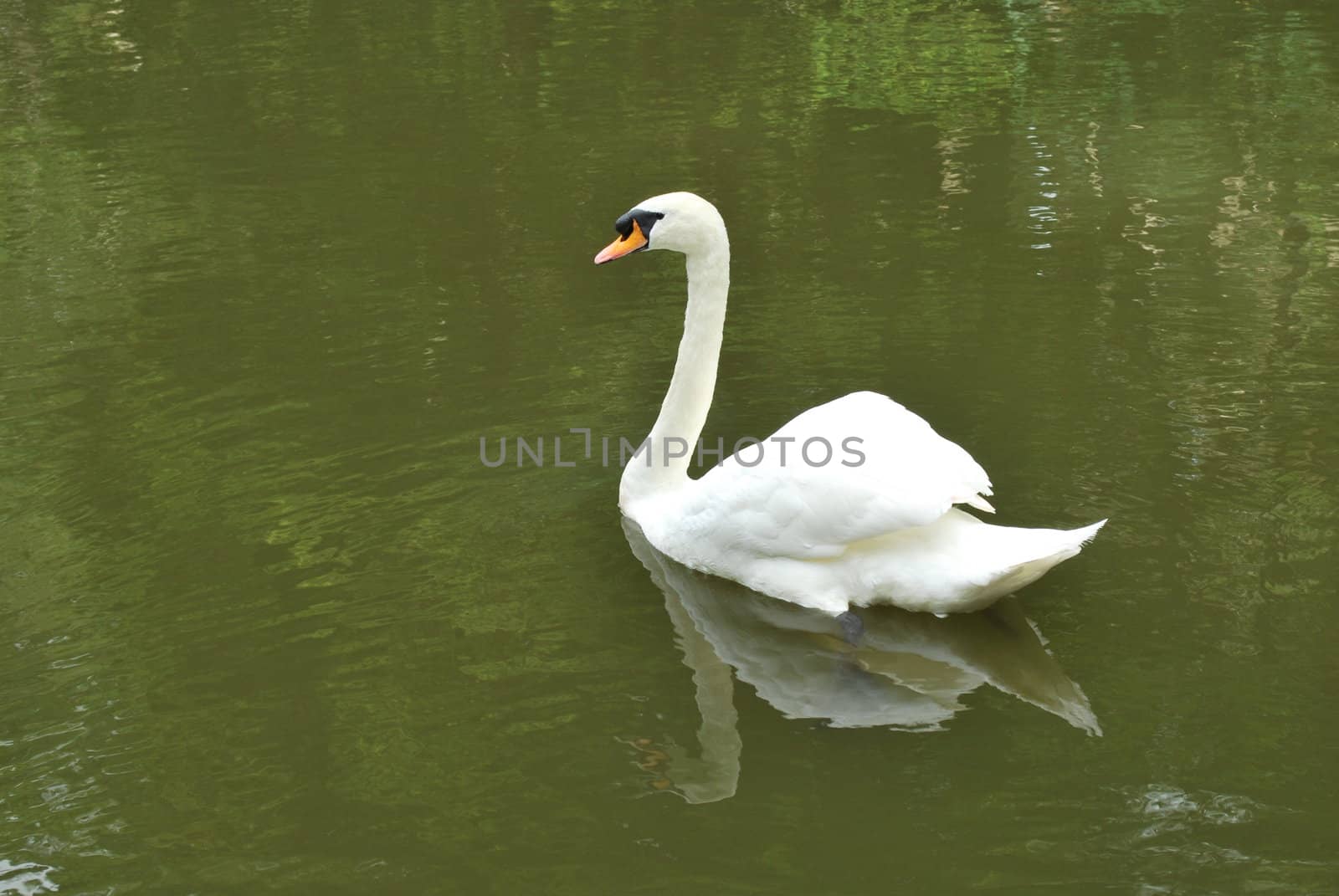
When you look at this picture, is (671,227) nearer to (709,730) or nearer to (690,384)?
(690,384)

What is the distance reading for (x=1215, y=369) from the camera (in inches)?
316

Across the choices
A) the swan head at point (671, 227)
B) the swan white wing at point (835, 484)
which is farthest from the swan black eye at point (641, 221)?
the swan white wing at point (835, 484)

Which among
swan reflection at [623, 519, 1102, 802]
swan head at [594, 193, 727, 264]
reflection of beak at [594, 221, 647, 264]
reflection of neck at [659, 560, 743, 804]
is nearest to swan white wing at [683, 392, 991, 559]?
swan reflection at [623, 519, 1102, 802]

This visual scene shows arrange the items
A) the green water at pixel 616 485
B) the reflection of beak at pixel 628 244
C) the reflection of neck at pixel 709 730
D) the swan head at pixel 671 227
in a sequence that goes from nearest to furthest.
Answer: the green water at pixel 616 485
the reflection of neck at pixel 709 730
the swan head at pixel 671 227
the reflection of beak at pixel 628 244

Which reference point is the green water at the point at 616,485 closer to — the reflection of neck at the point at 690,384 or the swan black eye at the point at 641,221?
the reflection of neck at the point at 690,384

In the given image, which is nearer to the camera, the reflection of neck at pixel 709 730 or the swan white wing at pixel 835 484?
the reflection of neck at pixel 709 730

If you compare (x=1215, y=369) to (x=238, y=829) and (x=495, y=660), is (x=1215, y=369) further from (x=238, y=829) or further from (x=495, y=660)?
(x=238, y=829)

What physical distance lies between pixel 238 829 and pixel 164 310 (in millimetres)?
5668

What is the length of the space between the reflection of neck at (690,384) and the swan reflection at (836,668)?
0.67m

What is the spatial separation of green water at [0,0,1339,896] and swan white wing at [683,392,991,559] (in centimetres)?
36

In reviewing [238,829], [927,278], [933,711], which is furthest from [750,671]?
[927,278]

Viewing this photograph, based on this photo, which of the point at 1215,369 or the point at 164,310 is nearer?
the point at 1215,369

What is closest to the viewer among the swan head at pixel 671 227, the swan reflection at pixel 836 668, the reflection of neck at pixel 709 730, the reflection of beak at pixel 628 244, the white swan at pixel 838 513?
the reflection of neck at pixel 709 730

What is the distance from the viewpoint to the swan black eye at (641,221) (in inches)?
267
